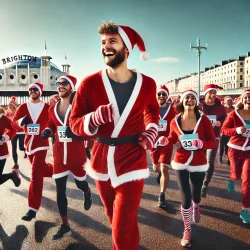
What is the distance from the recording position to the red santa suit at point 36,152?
13.4 ft

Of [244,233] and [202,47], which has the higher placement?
[202,47]

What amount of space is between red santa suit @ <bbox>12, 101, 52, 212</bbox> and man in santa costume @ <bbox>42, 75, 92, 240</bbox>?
48cm

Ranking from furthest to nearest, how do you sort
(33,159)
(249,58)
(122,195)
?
1. (249,58)
2. (33,159)
3. (122,195)

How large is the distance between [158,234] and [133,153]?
180cm

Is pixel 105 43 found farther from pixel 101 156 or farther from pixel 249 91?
pixel 249 91

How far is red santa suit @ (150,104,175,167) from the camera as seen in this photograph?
462 centimetres

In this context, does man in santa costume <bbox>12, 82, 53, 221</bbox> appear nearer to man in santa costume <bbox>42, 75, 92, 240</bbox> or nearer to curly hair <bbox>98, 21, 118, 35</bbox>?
man in santa costume <bbox>42, 75, 92, 240</bbox>

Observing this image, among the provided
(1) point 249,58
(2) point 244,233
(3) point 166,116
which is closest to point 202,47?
(3) point 166,116

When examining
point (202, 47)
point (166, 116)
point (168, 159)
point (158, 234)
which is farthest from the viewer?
point (202, 47)

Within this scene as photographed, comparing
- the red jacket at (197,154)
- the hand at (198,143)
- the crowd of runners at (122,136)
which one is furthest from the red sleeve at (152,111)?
the red jacket at (197,154)

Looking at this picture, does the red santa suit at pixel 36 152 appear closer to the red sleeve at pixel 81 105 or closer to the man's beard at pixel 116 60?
the red sleeve at pixel 81 105

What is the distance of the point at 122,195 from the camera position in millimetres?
2191

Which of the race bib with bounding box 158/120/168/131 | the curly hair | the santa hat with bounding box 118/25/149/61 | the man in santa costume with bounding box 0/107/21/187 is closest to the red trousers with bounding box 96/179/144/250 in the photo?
the santa hat with bounding box 118/25/149/61

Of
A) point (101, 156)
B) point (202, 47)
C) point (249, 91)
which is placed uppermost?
point (202, 47)
